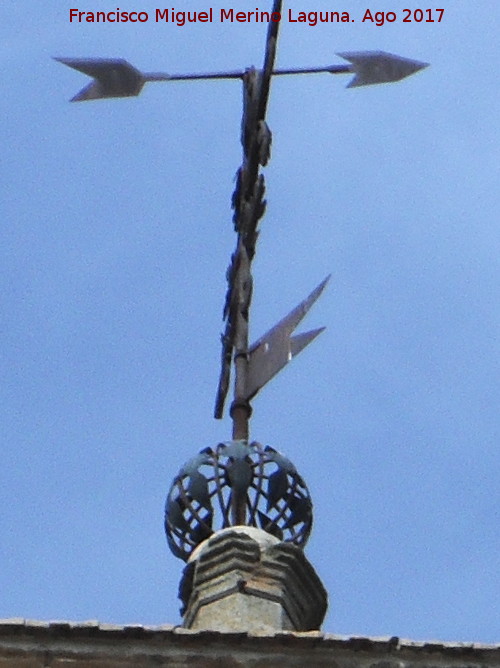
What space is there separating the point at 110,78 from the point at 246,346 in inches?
71.8

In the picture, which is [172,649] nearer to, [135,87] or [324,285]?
[324,285]

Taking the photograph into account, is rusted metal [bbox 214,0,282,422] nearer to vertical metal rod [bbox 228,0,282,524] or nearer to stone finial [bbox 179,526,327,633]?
vertical metal rod [bbox 228,0,282,524]

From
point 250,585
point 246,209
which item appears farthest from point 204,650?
point 246,209

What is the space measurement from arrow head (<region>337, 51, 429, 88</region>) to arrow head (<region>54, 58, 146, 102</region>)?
3.73ft

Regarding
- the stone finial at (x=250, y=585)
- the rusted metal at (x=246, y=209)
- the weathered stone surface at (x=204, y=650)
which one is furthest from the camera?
the rusted metal at (x=246, y=209)

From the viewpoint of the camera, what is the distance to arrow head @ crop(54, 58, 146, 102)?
13156 mm

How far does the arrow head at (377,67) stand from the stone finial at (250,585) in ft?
9.40

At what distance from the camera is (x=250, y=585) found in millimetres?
11203

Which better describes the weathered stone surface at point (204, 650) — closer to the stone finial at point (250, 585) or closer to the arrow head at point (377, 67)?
the stone finial at point (250, 585)

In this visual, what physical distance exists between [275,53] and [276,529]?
2.48 m

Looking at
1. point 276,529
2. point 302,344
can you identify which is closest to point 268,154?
point 302,344

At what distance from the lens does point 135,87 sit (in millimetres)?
13172

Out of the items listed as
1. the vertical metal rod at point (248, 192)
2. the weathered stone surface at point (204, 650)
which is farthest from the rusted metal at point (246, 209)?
the weathered stone surface at point (204, 650)

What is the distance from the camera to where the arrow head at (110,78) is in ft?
43.2
